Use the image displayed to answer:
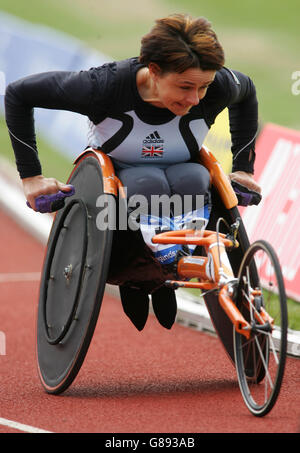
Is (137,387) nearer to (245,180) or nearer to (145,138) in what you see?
(245,180)

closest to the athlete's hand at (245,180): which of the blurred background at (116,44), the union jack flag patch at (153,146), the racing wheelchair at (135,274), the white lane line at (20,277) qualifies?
the racing wheelchair at (135,274)

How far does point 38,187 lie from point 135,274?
72 centimetres

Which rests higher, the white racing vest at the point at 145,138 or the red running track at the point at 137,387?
the white racing vest at the point at 145,138

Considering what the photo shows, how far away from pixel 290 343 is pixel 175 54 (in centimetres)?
257

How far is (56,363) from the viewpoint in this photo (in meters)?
5.24

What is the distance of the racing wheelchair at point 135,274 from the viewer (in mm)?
4566

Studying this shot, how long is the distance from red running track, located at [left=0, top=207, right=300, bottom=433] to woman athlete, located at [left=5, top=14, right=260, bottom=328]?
43.1 inches

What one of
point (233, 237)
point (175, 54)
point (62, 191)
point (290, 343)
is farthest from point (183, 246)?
point (290, 343)

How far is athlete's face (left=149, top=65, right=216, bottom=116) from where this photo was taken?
4570mm

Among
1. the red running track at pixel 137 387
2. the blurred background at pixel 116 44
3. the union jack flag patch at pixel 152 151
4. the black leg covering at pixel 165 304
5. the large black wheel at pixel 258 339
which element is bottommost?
the blurred background at pixel 116 44

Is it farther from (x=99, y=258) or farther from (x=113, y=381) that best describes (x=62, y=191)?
(x=113, y=381)

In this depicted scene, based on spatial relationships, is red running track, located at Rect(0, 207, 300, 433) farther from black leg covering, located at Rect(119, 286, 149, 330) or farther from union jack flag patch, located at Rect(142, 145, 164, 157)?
union jack flag patch, located at Rect(142, 145, 164, 157)

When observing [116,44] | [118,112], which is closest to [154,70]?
[118,112]

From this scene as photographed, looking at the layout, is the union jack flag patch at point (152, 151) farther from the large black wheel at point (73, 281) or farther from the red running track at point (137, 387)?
the red running track at point (137, 387)
